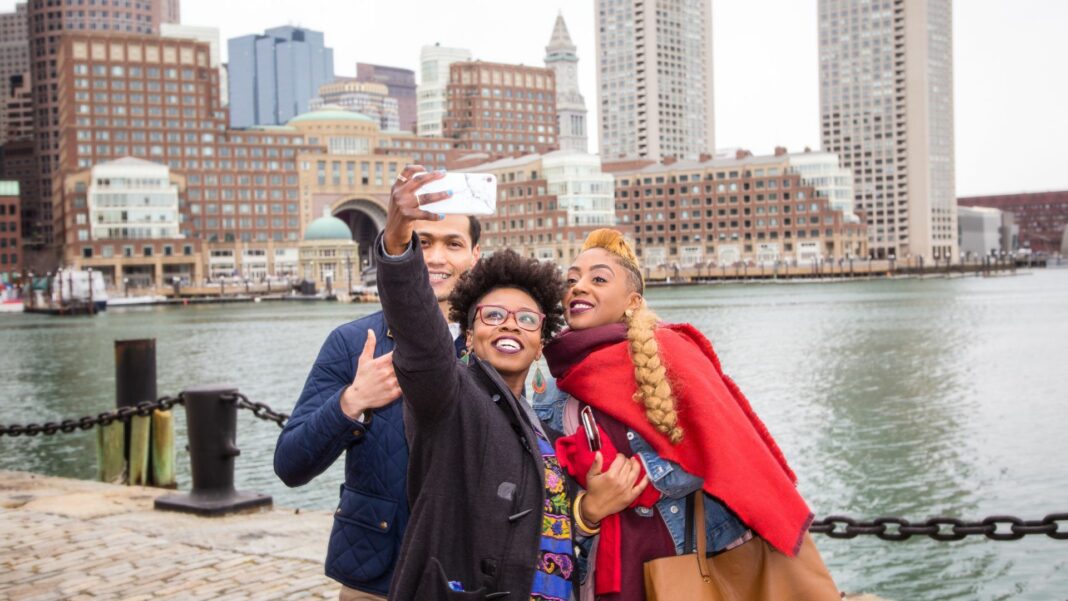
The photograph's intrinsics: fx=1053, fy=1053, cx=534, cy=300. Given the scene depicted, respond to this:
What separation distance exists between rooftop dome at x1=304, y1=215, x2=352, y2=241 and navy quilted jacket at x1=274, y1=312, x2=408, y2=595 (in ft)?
399

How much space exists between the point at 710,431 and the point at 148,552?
532 centimetres

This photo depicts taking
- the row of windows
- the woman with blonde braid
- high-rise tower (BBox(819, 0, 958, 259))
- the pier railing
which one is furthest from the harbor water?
high-rise tower (BBox(819, 0, 958, 259))

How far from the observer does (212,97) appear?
424 feet

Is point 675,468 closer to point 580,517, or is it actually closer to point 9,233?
point 580,517

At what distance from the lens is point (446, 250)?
154 inches

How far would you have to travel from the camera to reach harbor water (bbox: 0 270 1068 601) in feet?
40.6

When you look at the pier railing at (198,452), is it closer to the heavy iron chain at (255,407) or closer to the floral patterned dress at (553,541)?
the heavy iron chain at (255,407)

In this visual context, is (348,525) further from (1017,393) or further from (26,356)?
(26,356)

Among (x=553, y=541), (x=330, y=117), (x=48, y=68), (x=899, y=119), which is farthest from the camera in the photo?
(x=899, y=119)

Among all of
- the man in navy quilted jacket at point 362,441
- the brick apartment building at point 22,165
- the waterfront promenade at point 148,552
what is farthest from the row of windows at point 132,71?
the man in navy quilted jacket at point 362,441

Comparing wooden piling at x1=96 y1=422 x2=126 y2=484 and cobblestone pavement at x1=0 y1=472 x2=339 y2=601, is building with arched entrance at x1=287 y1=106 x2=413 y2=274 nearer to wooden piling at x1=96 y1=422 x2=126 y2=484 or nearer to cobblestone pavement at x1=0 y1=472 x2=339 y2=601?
wooden piling at x1=96 y1=422 x2=126 y2=484

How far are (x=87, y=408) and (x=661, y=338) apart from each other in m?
24.9

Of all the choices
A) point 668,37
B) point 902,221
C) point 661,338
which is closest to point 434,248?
point 661,338

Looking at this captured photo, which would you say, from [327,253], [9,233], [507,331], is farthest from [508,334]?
[9,233]
